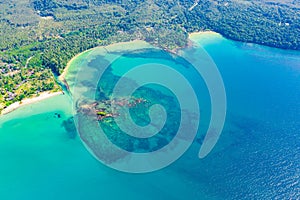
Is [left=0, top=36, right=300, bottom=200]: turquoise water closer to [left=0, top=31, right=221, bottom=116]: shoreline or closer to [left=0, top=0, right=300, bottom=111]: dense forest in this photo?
[left=0, top=31, right=221, bottom=116]: shoreline

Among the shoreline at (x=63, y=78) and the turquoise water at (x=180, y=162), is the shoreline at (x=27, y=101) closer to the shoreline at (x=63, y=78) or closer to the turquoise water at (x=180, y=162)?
the shoreline at (x=63, y=78)

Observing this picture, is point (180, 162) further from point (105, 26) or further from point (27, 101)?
point (105, 26)

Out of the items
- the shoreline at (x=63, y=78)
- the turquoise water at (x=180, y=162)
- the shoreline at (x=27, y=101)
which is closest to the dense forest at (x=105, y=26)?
the shoreline at (x=63, y=78)

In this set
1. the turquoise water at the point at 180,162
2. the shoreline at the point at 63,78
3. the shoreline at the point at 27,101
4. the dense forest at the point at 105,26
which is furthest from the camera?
the dense forest at the point at 105,26

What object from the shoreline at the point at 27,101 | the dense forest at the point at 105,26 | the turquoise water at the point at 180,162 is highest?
the dense forest at the point at 105,26

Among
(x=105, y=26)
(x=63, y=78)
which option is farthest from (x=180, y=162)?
(x=105, y=26)

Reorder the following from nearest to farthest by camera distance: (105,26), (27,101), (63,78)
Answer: (27,101)
(63,78)
(105,26)

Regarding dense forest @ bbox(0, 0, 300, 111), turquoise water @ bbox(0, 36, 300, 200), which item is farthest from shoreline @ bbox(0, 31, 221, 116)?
turquoise water @ bbox(0, 36, 300, 200)
